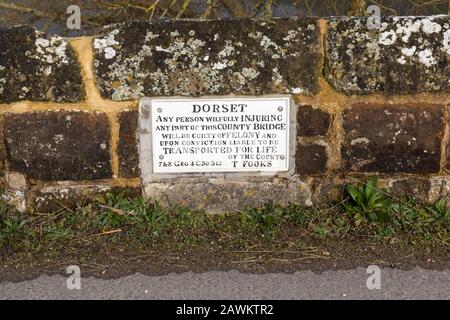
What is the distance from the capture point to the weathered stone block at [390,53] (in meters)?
3.02

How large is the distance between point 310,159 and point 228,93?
0.53 metres

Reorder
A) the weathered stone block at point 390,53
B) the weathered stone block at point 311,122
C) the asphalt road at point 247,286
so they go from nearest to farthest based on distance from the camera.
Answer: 1. the asphalt road at point 247,286
2. the weathered stone block at point 390,53
3. the weathered stone block at point 311,122

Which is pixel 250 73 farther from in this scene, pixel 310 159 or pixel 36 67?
pixel 36 67

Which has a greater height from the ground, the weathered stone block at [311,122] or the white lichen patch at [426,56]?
the white lichen patch at [426,56]

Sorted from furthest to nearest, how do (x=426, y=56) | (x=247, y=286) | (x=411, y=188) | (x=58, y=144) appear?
(x=411, y=188)
(x=58, y=144)
(x=426, y=56)
(x=247, y=286)

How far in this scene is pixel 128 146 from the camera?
316cm

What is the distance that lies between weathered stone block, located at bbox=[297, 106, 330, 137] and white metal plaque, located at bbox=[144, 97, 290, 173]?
2.6 inches

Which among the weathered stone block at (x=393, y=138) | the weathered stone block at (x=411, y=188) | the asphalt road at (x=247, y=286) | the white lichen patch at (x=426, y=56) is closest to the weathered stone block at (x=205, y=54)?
the weathered stone block at (x=393, y=138)

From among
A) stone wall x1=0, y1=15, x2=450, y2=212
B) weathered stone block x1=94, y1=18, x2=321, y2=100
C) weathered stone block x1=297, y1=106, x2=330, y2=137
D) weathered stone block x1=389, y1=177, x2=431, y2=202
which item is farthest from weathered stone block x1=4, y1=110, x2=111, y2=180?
weathered stone block x1=389, y1=177, x2=431, y2=202

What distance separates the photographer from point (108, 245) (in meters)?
2.95

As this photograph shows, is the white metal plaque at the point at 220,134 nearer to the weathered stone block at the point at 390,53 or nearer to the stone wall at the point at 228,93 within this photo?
the stone wall at the point at 228,93

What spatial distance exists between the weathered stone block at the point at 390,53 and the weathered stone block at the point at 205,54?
0.11 m

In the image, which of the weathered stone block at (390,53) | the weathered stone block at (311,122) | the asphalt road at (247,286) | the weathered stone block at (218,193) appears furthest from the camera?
the weathered stone block at (218,193)

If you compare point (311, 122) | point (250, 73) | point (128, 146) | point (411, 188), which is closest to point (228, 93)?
point (250, 73)
